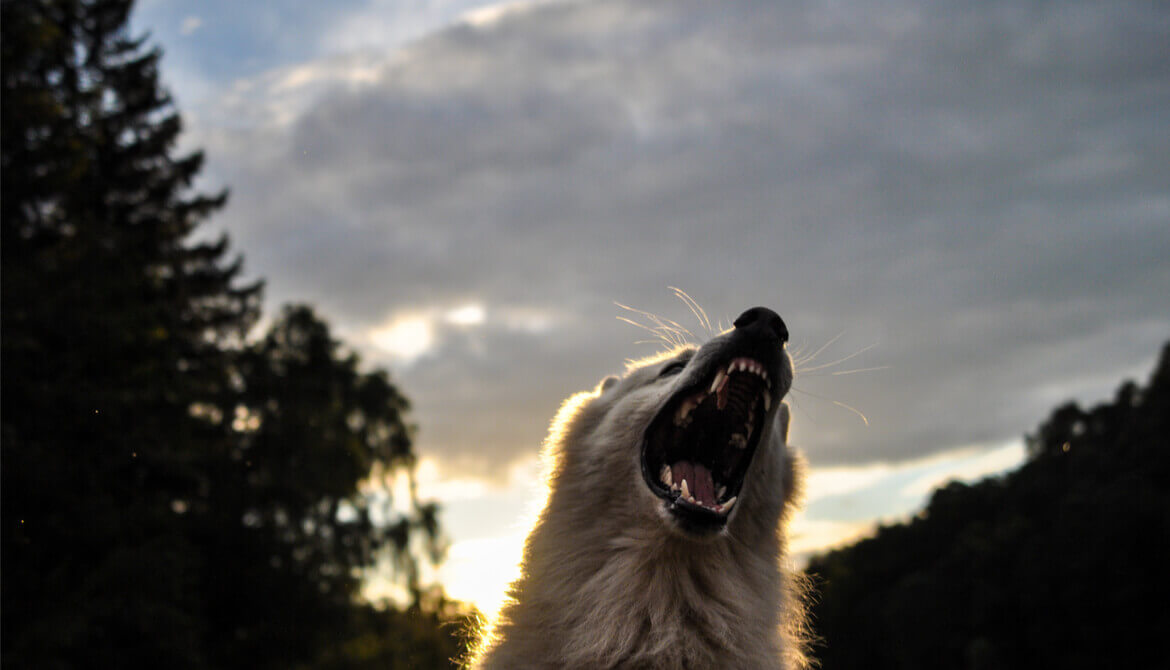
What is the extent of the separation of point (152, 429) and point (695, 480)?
53.8ft

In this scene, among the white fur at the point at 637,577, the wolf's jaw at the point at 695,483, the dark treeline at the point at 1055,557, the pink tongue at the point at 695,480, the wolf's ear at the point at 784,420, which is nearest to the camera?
the white fur at the point at 637,577

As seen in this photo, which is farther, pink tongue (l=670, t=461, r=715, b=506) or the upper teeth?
pink tongue (l=670, t=461, r=715, b=506)

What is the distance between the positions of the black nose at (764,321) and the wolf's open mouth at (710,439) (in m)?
0.19

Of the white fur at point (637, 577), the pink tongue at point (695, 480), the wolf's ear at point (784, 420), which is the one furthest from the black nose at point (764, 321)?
the pink tongue at point (695, 480)

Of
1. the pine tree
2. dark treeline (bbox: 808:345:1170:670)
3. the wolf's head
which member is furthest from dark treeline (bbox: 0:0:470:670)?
dark treeline (bbox: 808:345:1170:670)

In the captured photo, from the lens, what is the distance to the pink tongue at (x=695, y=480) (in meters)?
4.71

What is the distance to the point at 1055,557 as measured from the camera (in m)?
33.8

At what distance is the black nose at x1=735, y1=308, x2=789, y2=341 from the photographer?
458cm

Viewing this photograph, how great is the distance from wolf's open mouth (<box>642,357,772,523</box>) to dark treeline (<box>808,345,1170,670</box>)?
32399mm

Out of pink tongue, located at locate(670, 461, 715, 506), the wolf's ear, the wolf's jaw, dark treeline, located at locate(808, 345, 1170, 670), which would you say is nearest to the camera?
the wolf's jaw

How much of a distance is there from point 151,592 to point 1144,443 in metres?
33.9

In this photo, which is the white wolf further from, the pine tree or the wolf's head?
the pine tree

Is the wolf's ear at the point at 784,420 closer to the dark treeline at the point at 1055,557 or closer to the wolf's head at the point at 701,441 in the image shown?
the wolf's head at the point at 701,441

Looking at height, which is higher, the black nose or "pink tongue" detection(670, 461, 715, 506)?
the black nose
